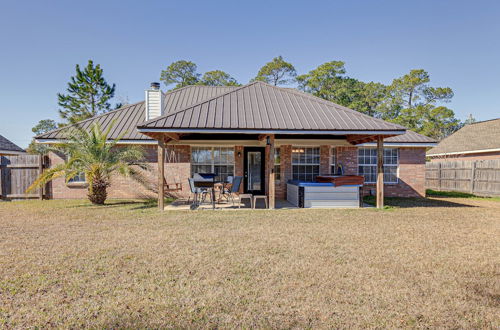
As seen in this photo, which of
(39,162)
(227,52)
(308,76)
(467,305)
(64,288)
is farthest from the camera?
(308,76)

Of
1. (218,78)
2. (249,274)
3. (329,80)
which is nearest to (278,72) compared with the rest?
(329,80)

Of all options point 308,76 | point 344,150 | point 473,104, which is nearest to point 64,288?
point 344,150

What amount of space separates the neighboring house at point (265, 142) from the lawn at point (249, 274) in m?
3.74

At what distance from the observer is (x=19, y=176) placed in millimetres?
12000

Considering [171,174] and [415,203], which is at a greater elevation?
[171,174]

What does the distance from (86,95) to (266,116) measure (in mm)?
30139

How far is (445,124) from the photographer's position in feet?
101

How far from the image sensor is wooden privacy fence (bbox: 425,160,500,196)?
1413cm

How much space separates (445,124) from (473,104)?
5.45m

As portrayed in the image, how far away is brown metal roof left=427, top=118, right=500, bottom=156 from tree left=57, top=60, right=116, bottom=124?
117 ft

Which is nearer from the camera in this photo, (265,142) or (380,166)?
(380,166)

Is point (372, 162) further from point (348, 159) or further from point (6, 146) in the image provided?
point (6, 146)

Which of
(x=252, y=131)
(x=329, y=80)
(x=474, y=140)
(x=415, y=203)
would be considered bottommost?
(x=415, y=203)

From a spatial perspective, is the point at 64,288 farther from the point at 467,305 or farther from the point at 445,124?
the point at 445,124
